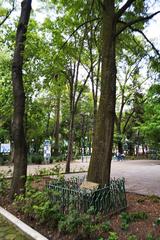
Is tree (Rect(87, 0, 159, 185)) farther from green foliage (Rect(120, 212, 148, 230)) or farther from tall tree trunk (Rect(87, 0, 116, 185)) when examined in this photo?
green foliage (Rect(120, 212, 148, 230))

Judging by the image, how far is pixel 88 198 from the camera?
5484 millimetres

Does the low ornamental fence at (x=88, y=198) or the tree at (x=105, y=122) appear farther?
the tree at (x=105, y=122)

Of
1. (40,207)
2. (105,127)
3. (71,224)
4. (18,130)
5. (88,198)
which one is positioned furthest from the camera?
(18,130)

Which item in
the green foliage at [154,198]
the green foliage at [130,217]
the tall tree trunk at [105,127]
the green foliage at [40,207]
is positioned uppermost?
the tall tree trunk at [105,127]

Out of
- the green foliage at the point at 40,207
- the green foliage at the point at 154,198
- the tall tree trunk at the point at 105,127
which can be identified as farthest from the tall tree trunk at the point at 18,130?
the green foliage at the point at 154,198

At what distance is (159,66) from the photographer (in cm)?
846

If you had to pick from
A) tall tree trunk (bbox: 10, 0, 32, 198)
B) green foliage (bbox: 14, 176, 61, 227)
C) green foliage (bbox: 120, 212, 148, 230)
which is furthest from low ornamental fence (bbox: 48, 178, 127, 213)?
tall tree trunk (bbox: 10, 0, 32, 198)

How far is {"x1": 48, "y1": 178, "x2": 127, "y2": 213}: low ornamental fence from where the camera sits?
5488 millimetres

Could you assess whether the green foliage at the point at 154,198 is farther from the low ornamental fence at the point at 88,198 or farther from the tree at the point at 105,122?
the tree at the point at 105,122

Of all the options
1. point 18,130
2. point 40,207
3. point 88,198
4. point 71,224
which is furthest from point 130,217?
point 18,130

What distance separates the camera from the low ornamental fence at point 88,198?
5488 millimetres

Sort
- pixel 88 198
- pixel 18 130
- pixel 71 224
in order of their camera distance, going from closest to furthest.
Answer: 1. pixel 71 224
2. pixel 88 198
3. pixel 18 130

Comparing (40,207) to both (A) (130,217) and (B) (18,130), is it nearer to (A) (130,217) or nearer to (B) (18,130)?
(A) (130,217)

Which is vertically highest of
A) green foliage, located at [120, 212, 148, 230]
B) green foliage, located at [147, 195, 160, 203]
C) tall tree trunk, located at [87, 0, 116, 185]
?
tall tree trunk, located at [87, 0, 116, 185]
